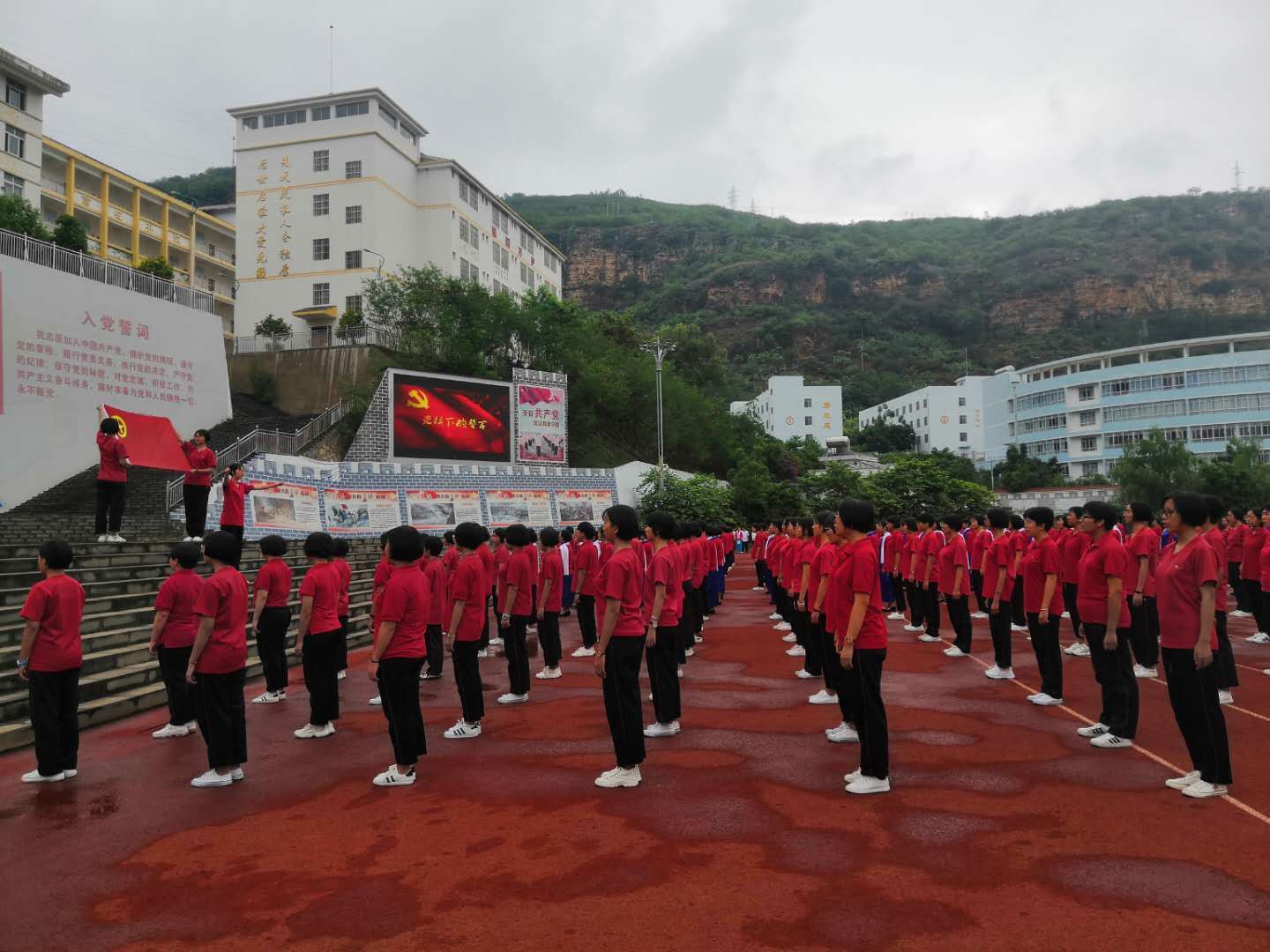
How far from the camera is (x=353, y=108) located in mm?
33375

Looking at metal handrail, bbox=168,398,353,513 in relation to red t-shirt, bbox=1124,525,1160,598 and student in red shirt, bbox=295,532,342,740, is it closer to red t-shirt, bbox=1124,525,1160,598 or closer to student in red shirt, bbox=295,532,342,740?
student in red shirt, bbox=295,532,342,740

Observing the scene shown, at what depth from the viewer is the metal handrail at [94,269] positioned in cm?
1483

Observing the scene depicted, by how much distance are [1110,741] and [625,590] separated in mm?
3503

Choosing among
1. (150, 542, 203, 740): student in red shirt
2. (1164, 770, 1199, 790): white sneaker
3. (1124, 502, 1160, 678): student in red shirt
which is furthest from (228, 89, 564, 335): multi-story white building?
(1164, 770, 1199, 790): white sneaker

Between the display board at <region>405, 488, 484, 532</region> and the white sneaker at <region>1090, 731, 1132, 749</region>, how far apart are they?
15.3m

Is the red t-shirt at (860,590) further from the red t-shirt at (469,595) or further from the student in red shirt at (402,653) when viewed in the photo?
the red t-shirt at (469,595)

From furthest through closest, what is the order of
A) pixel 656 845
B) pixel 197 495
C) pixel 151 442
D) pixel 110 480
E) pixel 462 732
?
pixel 151 442, pixel 197 495, pixel 110 480, pixel 462 732, pixel 656 845

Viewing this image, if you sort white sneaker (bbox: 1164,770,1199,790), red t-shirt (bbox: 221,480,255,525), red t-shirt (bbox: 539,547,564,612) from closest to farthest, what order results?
white sneaker (bbox: 1164,770,1199,790) → red t-shirt (bbox: 539,547,564,612) → red t-shirt (bbox: 221,480,255,525)

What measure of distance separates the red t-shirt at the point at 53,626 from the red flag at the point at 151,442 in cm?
630

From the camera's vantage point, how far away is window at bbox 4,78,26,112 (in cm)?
2884

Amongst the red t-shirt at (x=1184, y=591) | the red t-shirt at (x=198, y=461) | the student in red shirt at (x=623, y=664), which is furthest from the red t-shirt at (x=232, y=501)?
the red t-shirt at (x=1184, y=591)

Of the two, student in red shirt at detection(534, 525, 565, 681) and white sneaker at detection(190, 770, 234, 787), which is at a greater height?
student in red shirt at detection(534, 525, 565, 681)

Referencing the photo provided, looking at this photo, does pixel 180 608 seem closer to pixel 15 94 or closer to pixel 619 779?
pixel 619 779

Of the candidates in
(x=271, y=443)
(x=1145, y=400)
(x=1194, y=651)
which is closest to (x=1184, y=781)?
(x=1194, y=651)
